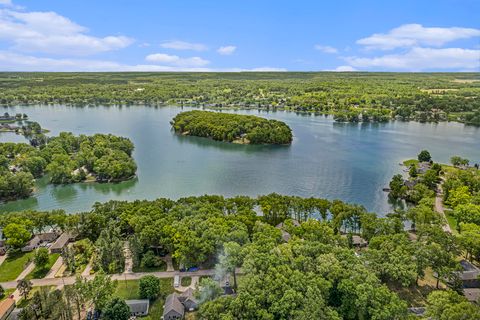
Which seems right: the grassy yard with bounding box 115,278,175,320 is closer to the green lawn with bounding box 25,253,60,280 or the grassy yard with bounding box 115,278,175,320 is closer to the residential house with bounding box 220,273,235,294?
the residential house with bounding box 220,273,235,294

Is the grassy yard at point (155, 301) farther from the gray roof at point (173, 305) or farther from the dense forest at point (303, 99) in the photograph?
the dense forest at point (303, 99)

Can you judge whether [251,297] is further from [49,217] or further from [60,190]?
[60,190]

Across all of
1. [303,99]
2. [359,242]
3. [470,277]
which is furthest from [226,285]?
[303,99]

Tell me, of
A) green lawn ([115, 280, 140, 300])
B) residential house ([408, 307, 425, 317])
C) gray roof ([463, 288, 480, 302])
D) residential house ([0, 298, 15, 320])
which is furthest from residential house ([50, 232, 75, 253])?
gray roof ([463, 288, 480, 302])

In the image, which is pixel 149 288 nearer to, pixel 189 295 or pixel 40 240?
pixel 189 295

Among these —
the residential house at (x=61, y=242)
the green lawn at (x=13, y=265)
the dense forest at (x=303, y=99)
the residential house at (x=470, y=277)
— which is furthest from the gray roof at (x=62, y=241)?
the dense forest at (x=303, y=99)
